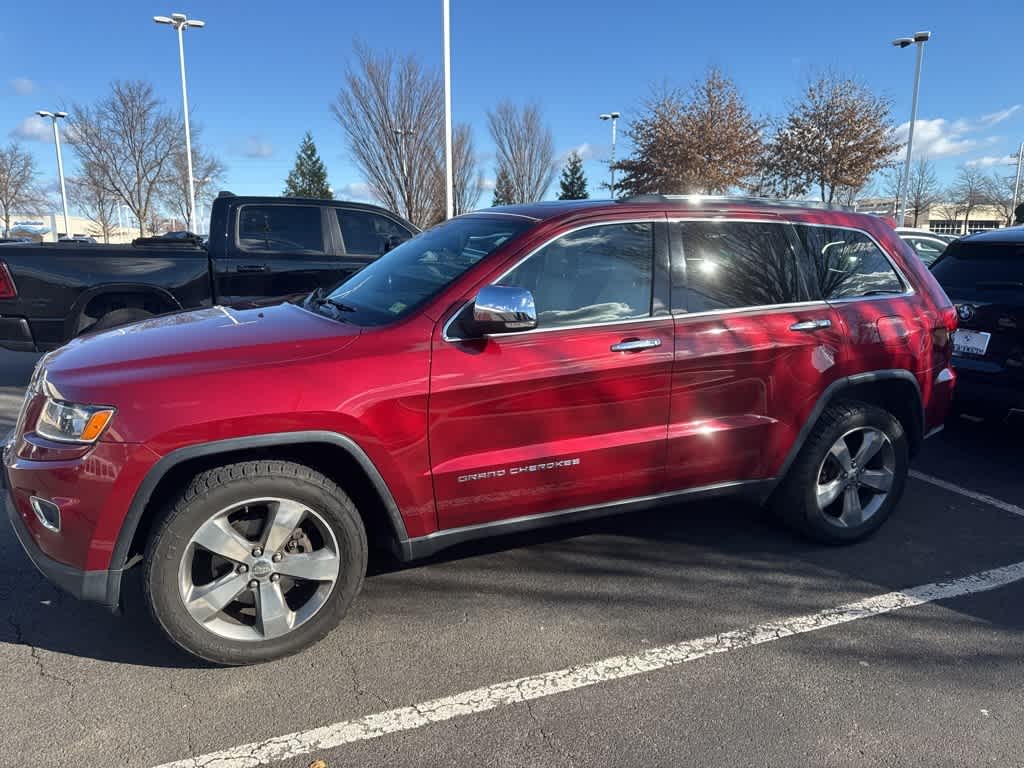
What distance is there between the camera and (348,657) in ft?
9.57

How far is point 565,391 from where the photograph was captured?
3.09 m

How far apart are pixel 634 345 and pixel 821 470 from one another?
1.41 metres

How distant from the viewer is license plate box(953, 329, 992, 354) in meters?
5.10

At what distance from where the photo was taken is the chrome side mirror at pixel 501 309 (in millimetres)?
2830

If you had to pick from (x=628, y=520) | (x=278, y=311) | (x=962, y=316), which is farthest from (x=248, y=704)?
(x=962, y=316)

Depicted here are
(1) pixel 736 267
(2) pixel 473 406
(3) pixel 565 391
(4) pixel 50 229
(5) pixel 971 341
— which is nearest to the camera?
(2) pixel 473 406

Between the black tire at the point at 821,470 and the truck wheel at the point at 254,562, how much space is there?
228 cm

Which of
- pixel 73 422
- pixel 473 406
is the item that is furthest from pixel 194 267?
pixel 473 406

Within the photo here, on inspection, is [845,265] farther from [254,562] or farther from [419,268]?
[254,562]

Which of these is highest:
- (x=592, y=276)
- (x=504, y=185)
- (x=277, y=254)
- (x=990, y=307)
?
(x=504, y=185)

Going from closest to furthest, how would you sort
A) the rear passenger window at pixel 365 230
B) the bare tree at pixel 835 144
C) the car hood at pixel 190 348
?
the car hood at pixel 190 348 → the rear passenger window at pixel 365 230 → the bare tree at pixel 835 144

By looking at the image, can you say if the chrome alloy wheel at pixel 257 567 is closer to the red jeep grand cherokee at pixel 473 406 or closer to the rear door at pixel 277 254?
the red jeep grand cherokee at pixel 473 406

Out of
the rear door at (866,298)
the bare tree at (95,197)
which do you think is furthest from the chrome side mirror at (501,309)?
the bare tree at (95,197)

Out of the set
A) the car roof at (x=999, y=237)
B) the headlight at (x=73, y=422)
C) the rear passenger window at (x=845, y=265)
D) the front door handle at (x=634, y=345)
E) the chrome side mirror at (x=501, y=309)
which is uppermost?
the car roof at (x=999, y=237)
